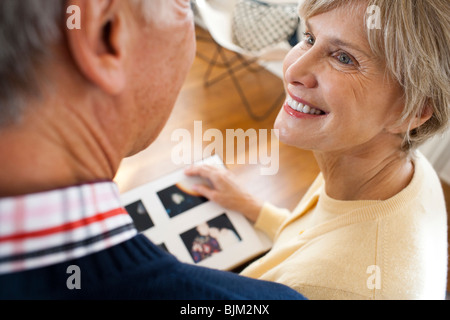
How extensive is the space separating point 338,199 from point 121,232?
61 cm

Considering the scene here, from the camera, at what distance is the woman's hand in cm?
101

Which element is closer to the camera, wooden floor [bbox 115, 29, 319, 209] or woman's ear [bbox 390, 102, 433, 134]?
woman's ear [bbox 390, 102, 433, 134]

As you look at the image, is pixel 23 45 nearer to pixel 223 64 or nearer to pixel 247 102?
pixel 247 102

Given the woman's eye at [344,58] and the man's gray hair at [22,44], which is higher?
the man's gray hair at [22,44]

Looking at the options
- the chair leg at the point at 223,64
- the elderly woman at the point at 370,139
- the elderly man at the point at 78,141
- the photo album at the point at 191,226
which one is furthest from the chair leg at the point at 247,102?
the elderly man at the point at 78,141

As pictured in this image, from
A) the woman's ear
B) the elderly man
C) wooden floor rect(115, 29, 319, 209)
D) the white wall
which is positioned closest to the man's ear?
the elderly man

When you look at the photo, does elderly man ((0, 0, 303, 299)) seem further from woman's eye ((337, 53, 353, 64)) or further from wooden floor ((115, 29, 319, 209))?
wooden floor ((115, 29, 319, 209))

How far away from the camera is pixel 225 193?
1.01 meters

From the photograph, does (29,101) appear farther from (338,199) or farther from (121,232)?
(338,199)

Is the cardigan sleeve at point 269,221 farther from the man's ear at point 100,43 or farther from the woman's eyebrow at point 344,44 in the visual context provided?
the man's ear at point 100,43

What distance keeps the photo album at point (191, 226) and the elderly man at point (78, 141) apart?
53cm

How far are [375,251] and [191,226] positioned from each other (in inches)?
20.1

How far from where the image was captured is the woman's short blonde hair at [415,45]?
1.79 ft

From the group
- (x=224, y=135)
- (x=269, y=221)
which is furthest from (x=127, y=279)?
(x=224, y=135)
